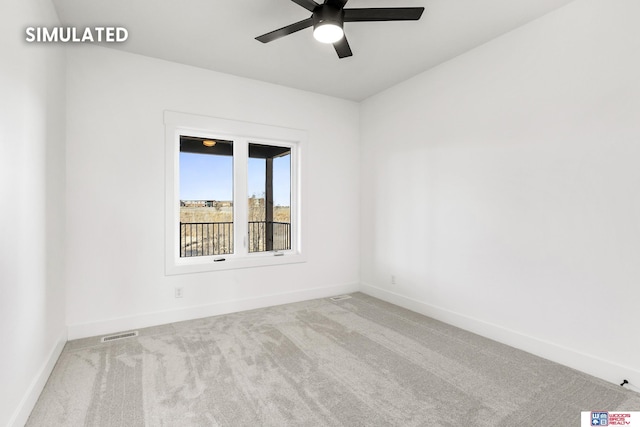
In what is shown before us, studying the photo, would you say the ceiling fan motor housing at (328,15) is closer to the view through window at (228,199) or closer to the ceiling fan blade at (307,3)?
the ceiling fan blade at (307,3)

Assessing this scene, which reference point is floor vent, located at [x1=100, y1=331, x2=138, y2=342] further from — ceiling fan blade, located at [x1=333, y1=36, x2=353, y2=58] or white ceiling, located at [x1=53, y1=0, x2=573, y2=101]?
ceiling fan blade, located at [x1=333, y1=36, x2=353, y2=58]

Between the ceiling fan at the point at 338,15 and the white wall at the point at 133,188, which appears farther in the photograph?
the white wall at the point at 133,188

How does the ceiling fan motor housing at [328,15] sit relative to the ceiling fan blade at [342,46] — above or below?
above

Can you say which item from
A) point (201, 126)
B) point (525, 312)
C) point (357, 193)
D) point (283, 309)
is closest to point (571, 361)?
point (525, 312)

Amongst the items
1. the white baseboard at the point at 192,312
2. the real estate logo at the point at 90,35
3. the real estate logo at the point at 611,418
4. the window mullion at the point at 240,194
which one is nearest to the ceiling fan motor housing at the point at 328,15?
the real estate logo at the point at 90,35

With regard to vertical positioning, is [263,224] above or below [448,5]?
below

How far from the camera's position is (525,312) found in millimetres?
2705

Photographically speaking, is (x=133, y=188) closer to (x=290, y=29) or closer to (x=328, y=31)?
(x=290, y=29)

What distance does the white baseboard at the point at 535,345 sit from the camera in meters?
2.20

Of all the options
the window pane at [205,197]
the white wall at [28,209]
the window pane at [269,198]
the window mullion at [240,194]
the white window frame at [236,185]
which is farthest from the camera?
the window pane at [269,198]

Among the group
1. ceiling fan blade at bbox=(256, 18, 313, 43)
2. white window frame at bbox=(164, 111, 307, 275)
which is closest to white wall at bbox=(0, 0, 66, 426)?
white window frame at bbox=(164, 111, 307, 275)

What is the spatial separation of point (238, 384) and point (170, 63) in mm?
3191

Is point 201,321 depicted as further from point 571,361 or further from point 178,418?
point 571,361

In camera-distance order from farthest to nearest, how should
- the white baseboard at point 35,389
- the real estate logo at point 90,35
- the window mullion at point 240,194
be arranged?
the window mullion at point 240,194
the real estate logo at point 90,35
the white baseboard at point 35,389
